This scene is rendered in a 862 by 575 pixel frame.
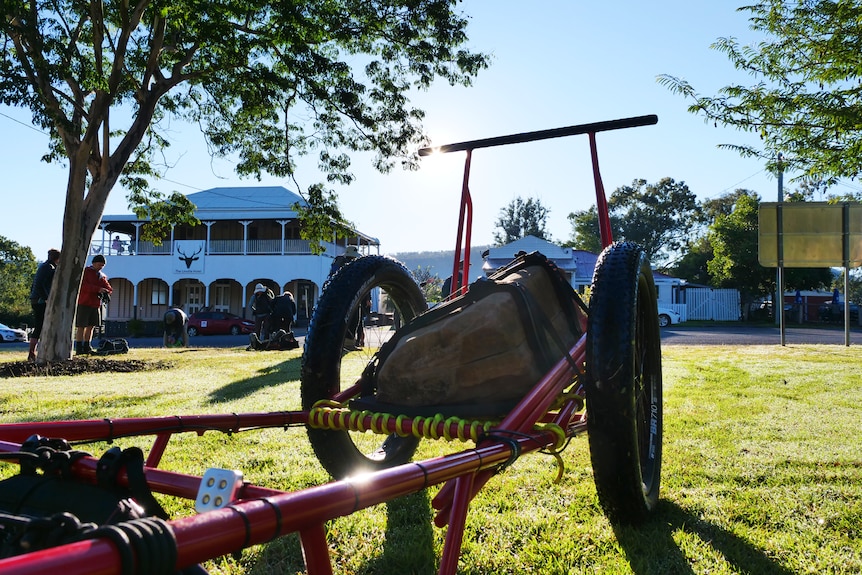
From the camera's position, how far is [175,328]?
16547mm

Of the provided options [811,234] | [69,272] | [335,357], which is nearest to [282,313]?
[69,272]

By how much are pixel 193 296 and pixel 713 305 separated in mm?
35093

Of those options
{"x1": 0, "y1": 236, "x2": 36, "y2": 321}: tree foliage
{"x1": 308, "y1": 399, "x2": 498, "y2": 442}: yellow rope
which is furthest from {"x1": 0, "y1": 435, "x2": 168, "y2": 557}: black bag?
{"x1": 0, "y1": 236, "x2": 36, "y2": 321}: tree foliage

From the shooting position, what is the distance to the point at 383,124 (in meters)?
12.2

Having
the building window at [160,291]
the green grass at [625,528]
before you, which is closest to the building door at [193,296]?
the building window at [160,291]

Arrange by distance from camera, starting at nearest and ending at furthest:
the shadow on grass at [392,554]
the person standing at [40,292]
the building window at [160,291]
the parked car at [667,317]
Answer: the shadow on grass at [392,554], the person standing at [40,292], the parked car at [667,317], the building window at [160,291]

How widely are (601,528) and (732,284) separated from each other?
4198 centimetres

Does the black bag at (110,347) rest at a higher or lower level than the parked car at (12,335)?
higher

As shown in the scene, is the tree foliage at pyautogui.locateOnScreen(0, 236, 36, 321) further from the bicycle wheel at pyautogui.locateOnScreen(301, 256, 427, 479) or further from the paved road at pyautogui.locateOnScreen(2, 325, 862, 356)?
the bicycle wheel at pyautogui.locateOnScreen(301, 256, 427, 479)

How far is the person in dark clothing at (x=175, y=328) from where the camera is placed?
52.7ft

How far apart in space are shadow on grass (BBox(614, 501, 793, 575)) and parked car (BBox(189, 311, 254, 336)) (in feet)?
92.9

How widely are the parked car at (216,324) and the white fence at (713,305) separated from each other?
96.1ft

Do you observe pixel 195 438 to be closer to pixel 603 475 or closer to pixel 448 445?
pixel 448 445

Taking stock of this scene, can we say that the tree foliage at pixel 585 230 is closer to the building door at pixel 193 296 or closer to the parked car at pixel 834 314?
the parked car at pixel 834 314
